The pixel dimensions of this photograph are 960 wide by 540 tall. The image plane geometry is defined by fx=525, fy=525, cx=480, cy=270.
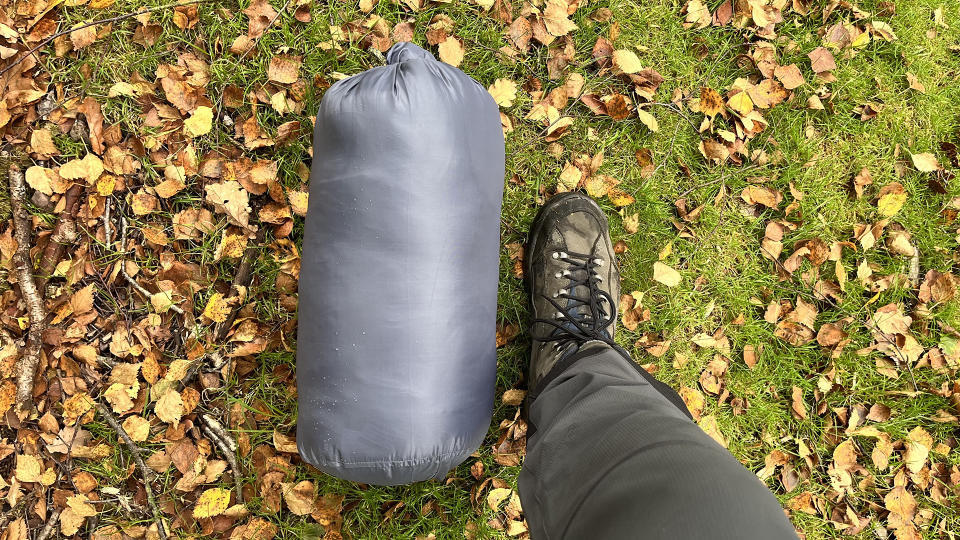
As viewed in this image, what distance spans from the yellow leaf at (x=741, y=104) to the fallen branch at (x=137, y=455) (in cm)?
284

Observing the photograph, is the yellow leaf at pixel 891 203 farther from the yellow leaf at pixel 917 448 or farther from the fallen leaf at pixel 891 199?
the yellow leaf at pixel 917 448

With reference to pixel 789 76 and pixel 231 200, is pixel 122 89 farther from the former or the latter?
pixel 789 76

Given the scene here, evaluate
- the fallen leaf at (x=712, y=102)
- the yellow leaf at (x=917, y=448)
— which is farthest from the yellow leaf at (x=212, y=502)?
the yellow leaf at (x=917, y=448)

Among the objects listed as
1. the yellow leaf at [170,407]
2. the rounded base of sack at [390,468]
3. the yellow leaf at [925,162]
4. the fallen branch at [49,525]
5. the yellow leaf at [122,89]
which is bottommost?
the fallen branch at [49,525]

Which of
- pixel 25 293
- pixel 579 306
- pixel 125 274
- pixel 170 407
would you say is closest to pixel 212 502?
pixel 170 407

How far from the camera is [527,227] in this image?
228 centimetres

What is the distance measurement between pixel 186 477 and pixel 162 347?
519mm

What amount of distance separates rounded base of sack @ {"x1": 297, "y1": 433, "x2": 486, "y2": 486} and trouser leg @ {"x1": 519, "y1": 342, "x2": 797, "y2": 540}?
0.26 metres

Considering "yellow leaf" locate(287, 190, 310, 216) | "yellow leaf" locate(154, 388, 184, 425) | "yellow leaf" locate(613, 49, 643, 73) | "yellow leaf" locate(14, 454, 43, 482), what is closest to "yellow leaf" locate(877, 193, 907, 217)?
"yellow leaf" locate(613, 49, 643, 73)

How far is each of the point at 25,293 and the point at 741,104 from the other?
300cm

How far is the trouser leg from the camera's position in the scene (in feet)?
3.52

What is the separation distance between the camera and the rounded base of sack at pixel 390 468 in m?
1.58

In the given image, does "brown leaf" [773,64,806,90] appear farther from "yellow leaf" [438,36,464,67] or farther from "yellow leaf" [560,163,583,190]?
"yellow leaf" [438,36,464,67]

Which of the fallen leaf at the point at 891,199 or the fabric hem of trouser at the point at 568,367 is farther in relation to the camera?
the fallen leaf at the point at 891,199
